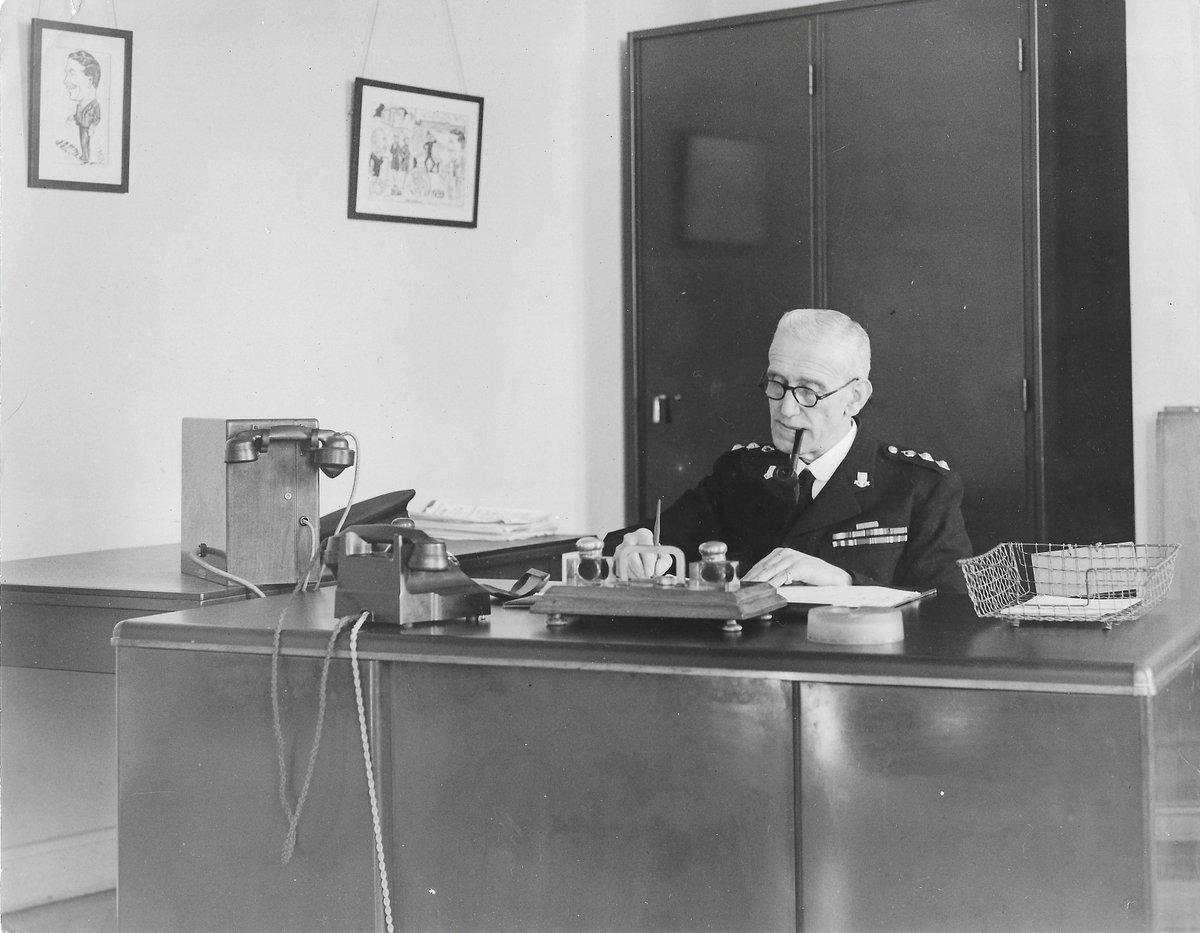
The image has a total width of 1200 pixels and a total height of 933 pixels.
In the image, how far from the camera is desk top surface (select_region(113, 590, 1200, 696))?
1.47m

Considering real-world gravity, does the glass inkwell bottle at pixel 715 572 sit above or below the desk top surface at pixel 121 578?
above

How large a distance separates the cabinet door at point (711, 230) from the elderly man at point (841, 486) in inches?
56.5

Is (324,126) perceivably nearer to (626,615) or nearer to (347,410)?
(347,410)

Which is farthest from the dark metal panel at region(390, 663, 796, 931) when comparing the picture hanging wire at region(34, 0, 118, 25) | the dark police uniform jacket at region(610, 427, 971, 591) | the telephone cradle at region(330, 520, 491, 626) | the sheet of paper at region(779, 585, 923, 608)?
the picture hanging wire at region(34, 0, 118, 25)

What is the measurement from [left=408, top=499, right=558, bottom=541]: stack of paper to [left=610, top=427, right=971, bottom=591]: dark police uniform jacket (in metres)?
0.65

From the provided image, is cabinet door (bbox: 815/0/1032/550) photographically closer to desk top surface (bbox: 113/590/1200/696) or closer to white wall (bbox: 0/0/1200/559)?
white wall (bbox: 0/0/1200/559)

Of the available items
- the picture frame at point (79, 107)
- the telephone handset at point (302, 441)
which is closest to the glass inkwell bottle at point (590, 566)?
the telephone handset at point (302, 441)

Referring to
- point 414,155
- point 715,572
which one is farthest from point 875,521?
point 414,155

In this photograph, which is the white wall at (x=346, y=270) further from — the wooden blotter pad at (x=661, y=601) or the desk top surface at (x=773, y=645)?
the wooden blotter pad at (x=661, y=601)

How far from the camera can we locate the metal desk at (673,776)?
1.45 meters

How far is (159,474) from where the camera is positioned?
3.32m

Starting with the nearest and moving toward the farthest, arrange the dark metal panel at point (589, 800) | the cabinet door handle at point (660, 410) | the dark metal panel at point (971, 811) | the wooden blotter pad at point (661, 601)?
1. the dark metal panel at point (971, 811)
2. the dark metal panel at point (589, 800)
3. the wooden blotter pad at point (661, 601)
4. the cabinet door handle at point (660, 410)

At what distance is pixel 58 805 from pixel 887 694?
238 centimetres

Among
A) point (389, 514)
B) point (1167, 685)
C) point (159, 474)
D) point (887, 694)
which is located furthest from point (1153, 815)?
point (159, 474)
